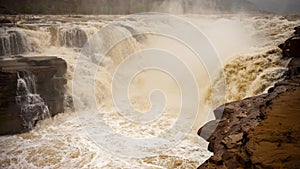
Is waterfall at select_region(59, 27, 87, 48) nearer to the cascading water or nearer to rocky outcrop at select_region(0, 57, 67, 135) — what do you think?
the cascading water

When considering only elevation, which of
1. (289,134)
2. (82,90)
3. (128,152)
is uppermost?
(289,134)

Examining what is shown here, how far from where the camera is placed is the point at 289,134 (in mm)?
3158

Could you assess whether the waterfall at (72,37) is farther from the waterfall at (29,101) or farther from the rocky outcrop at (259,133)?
the rocky outcrop at (259,133)

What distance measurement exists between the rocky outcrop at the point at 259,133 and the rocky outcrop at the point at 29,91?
5.80 metres

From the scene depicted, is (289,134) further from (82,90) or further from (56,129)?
(82,90)

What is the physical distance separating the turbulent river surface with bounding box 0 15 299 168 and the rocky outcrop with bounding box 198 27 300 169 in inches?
78.1

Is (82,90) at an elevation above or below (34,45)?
below

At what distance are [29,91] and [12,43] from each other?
429 centimetres

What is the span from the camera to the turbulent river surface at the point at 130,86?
6.32 m

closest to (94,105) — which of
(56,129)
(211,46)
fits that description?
(56,129)

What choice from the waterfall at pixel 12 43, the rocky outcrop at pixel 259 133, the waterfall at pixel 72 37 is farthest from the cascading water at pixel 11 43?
the rocky outcrop at pixel 259 133

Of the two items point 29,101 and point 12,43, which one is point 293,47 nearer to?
point 29,101

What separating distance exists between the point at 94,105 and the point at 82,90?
0.80 m

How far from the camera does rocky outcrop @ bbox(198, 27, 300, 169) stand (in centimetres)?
283
